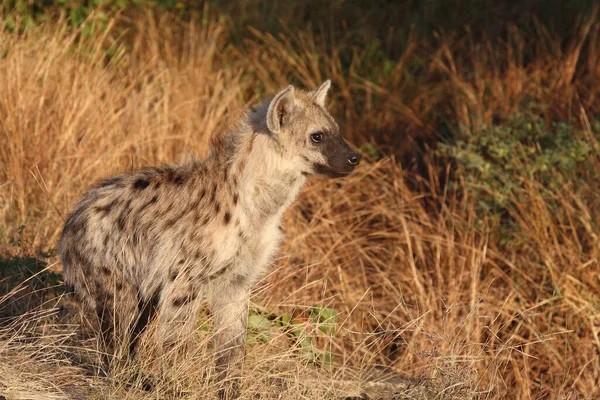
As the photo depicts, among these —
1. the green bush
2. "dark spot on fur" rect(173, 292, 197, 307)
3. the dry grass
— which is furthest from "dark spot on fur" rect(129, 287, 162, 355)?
the green bush

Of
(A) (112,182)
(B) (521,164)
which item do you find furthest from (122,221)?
(B) (521,164)

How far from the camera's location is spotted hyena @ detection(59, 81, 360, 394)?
479cm

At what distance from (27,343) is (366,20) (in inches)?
259

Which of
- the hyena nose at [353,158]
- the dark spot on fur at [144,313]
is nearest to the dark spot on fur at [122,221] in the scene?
the dark spot on fur at [144,313]

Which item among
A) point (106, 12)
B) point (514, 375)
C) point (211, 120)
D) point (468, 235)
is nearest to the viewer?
point (514, 375)

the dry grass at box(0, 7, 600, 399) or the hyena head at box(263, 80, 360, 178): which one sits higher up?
the hyena head at box(263, 80, 360, 178)

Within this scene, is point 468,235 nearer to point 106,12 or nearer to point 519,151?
A: point 519,151

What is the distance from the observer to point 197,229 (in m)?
4.85

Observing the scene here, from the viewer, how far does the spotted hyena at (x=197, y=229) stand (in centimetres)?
479

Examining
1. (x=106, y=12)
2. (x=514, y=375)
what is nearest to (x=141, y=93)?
(x=106, y=12)

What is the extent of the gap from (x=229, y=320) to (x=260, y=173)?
79 centimetres

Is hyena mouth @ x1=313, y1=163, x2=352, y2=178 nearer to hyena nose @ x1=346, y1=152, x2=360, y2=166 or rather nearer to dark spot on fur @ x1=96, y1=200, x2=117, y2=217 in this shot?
hyena nose @ x1=346, y1=152, x2=360, y2=166

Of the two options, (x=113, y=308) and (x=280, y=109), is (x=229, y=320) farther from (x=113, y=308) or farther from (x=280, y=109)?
(x=280, y=109)

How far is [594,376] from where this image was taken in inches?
244
